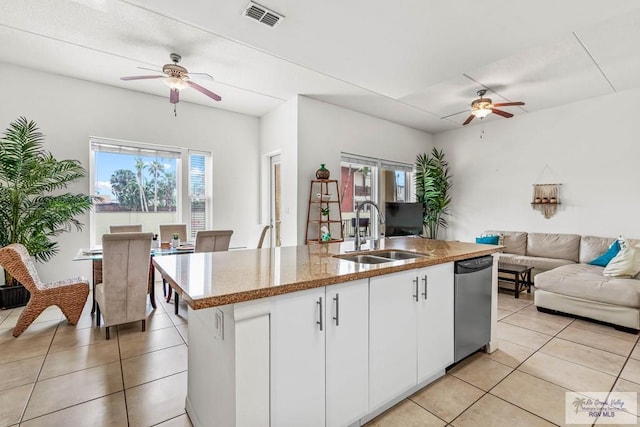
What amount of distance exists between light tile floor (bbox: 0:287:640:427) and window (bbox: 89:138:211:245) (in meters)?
1.81

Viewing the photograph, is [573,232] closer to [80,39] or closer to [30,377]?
[30,377]

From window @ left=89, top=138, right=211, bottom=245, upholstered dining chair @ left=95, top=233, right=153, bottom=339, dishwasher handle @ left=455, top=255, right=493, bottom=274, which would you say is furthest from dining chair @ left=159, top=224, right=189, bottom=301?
dishwasher handle @ left=455, top=255, right=493, bottom=274

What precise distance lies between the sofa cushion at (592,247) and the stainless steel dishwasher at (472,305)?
3.06 m

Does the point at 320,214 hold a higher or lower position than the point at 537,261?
higher

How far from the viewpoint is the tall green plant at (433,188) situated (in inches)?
237

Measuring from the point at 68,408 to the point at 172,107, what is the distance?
422cm

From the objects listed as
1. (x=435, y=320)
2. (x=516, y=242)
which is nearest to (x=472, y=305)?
(x=435, y=320)

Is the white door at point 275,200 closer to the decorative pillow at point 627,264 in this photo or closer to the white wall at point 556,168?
the white wall at point 556,168

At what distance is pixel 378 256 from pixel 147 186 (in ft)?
13.5

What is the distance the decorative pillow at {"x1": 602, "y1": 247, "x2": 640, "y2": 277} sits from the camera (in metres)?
3.25

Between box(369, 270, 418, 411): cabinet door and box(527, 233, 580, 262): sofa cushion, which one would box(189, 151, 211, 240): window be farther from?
box(527, 233, 580, 262): sofa cushion

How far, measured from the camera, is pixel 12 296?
3.51m

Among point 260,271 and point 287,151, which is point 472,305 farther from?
point 287,151

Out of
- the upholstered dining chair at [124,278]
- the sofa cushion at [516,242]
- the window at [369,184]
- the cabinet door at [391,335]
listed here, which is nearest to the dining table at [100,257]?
the upholstered dining chair at [124,278]
